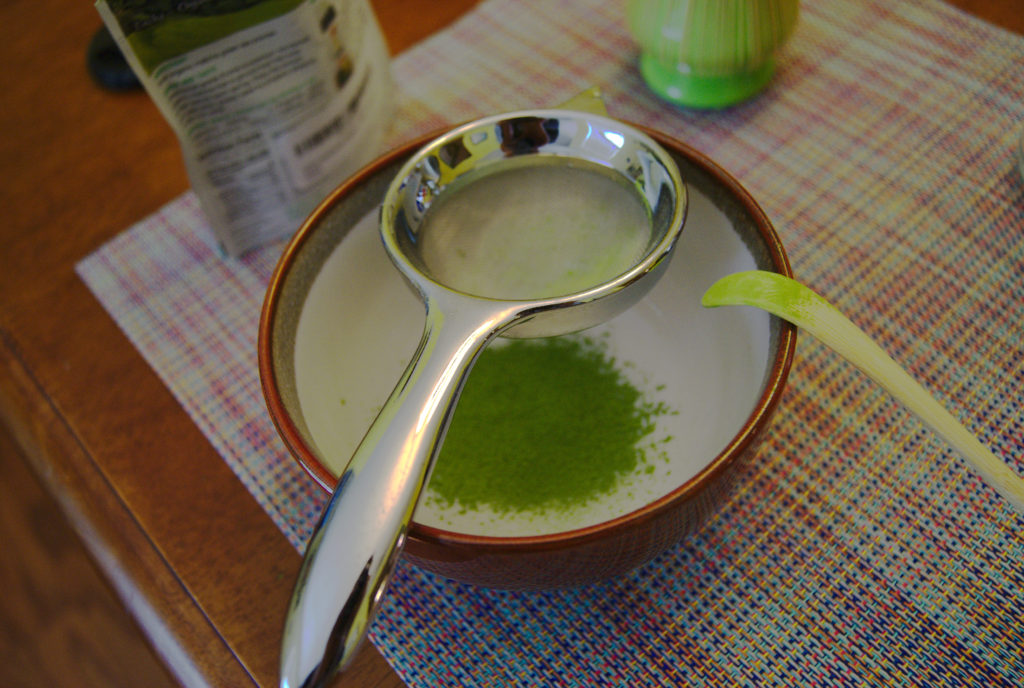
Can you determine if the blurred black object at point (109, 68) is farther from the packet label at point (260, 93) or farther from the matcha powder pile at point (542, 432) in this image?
the matcha powder pile at point (542, 432)

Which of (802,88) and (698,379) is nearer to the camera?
(698,379)

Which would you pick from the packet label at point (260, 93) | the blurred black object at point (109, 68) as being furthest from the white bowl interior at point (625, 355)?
the blurred black object at point (109, 68)

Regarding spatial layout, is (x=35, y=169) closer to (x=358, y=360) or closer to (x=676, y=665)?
(x=358, y=360)

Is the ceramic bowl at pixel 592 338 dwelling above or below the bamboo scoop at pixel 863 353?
below

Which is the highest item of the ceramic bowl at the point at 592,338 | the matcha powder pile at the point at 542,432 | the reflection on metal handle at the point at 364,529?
the reflection on metal handle at the point at 364,529

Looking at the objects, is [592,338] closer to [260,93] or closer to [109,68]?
[260,93]

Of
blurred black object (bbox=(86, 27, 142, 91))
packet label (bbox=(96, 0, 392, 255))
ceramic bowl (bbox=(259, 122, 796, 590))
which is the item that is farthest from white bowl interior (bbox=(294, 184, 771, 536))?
blurred black object (bbox=(86, 27, 142, 91))

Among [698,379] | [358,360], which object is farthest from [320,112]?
[698,379]

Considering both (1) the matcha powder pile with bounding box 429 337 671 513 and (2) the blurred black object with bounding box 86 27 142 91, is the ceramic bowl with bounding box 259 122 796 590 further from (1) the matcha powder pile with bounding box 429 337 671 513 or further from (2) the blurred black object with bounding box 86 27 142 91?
(2) the blurred black object with bounding box 86 27 142 91
